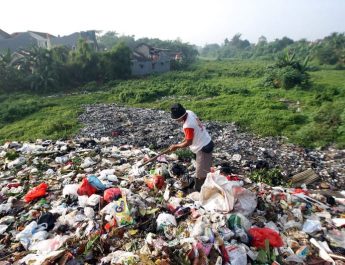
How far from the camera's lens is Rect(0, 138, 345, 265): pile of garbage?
360cm

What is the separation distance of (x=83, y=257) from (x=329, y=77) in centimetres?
2103

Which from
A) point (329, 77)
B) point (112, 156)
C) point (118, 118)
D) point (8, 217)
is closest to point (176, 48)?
point (329, 77)

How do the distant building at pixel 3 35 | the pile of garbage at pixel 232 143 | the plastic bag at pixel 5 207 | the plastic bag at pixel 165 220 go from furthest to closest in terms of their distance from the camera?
the distant building at pixel 3 35 < the pile of garbage at pixel 232 143 < the plastic bag at pixel 5 207 < the plastic bag at pixel 165 220

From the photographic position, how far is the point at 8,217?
480cm

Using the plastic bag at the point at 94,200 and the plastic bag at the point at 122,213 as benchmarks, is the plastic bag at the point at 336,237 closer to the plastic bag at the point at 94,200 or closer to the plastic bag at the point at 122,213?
the plastic bag at the point at 122,213

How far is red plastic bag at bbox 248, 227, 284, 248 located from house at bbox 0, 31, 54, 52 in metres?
31.6

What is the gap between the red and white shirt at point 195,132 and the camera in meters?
4.37

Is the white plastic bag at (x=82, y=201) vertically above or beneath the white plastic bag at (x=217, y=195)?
beneath

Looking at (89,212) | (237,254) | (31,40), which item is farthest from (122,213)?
(31,40)

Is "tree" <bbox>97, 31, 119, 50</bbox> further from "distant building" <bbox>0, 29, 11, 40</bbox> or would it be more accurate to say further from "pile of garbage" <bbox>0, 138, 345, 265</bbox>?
"pile of garbage" <bbox>0, 138, 345, 265</bbox>

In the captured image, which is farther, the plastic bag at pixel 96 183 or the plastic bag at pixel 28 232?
the plastic bag at pixel 96 183

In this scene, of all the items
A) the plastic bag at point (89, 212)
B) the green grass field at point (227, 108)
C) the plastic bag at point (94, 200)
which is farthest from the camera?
the green grass field at point (227, 108)

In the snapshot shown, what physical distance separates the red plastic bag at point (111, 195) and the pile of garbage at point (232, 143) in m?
3.23

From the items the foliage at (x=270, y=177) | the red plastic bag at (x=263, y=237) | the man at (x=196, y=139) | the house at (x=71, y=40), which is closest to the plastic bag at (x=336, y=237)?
the red plastic bag at (x=263, y=237)
